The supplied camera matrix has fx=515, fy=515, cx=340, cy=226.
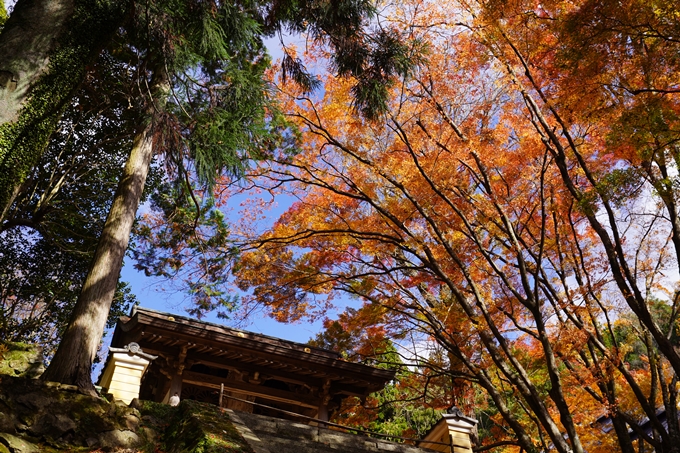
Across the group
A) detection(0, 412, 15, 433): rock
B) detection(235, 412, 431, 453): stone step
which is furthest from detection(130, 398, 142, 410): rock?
detection(0, 412, 15, 433): rock

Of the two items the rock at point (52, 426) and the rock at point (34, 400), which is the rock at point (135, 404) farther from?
the rock at point (34, 400)

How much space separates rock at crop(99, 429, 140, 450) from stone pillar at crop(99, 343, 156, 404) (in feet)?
3.78

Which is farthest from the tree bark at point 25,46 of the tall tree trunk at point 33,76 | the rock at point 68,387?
the rock at point 68,387

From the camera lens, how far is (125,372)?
322 inches

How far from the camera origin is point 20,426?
20.2 feet

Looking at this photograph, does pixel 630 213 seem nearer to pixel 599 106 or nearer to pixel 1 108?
pixel 599 106

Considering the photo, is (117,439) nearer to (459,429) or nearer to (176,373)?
(176,373)

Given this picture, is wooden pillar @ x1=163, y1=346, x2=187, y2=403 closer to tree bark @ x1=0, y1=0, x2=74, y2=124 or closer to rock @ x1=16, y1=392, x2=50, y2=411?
rock @ x1=16, y1=392, x2=50, y2=411

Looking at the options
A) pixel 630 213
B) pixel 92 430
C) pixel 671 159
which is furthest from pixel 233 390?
pixel 671 159

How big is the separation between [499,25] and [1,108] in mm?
7803

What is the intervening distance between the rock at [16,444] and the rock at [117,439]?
828 millimetres

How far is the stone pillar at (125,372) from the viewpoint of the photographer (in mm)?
7984

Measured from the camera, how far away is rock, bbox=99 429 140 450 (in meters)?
6.54

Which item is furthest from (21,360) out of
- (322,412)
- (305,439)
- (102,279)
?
(322,412)
